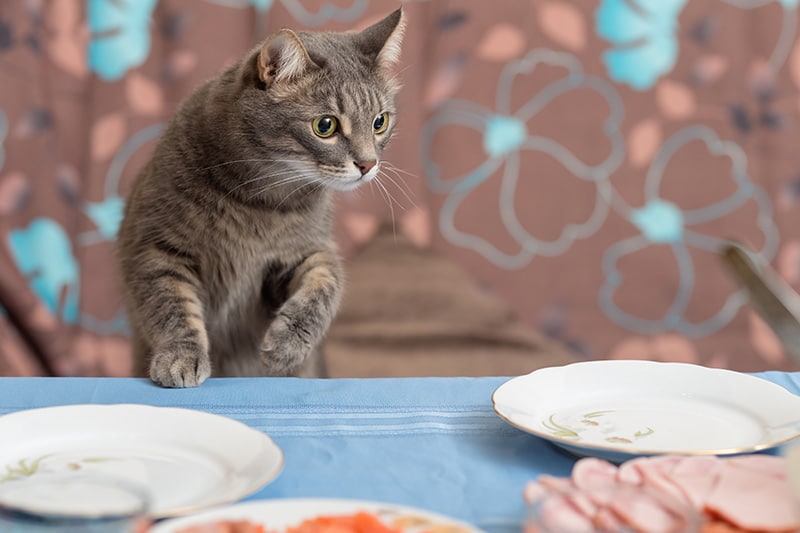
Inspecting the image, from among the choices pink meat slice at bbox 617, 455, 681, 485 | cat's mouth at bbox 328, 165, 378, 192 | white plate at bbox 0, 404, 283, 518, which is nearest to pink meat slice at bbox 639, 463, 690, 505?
pink meat slice at bbox 617, 455, 681, 485

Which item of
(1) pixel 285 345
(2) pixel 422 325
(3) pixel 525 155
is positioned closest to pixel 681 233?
(3) pixel 525 155

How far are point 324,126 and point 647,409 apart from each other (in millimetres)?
607

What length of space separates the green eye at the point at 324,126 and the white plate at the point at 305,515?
0.71 meters

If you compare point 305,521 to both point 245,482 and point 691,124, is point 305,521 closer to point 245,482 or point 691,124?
point 245,482

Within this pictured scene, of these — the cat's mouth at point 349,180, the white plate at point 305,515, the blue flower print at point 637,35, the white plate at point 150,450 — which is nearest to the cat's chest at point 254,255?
the cat's mouth at point 349,180

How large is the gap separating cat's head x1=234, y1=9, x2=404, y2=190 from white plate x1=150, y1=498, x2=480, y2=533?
0.68m

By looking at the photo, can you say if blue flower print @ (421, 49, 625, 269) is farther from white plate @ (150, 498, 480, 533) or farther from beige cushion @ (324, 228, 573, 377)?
white plate @ (150, 498, 480, 533)

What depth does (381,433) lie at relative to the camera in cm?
80

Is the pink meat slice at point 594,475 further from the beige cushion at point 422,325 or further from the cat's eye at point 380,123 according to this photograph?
the beige cushion at point 422,325

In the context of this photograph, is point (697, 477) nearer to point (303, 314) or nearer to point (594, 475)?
point (594, 475)

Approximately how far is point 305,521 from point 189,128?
87cm

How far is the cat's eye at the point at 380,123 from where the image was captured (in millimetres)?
1269

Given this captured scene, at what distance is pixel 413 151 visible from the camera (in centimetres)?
195

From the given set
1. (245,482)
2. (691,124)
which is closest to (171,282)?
(245,482)
